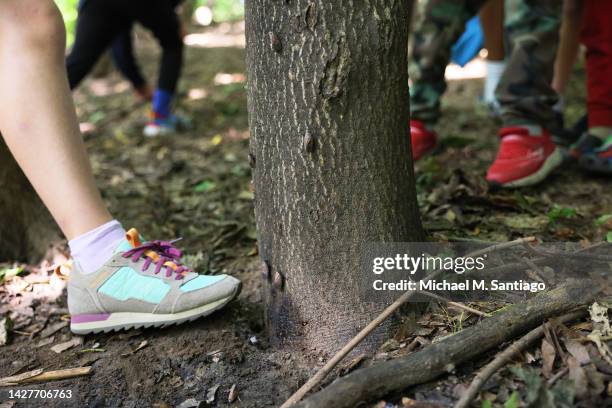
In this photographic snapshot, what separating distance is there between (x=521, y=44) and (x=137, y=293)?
1.99 metres

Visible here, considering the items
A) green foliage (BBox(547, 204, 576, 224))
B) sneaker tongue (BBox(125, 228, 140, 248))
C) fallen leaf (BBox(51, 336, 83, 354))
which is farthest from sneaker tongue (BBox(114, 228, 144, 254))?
green foliage (BBox(547, 204, 576, 224))

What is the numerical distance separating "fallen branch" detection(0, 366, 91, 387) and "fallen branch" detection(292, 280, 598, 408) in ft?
2.41

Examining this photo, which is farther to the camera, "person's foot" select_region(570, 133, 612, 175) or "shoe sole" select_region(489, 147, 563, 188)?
"person's foot" select_region(570, 133, 612, 175)

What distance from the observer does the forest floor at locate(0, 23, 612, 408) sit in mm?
1629

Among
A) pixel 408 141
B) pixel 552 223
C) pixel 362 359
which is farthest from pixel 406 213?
pixel 552 223

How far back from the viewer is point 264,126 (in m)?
1.67

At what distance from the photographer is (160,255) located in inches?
75.7

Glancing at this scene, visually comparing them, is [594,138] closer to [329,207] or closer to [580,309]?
[580,309]

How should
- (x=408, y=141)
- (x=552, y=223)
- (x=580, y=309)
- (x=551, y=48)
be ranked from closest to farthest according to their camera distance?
(x=580, y=309) < (x=408, y=141) < (x=552, y=223) < (x=551, y=48)

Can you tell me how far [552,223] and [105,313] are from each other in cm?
163

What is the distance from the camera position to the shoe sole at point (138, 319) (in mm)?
1812

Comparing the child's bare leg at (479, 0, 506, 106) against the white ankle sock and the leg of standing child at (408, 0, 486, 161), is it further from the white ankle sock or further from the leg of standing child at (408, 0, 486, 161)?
the white ankle sock

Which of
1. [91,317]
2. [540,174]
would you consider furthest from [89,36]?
[540,174]

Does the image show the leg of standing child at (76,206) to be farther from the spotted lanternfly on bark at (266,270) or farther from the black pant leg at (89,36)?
the black pant leg at (89,36)
